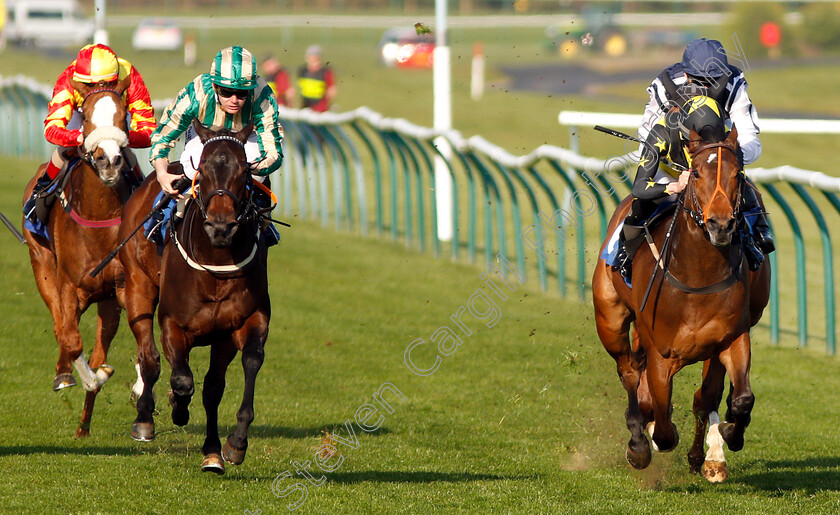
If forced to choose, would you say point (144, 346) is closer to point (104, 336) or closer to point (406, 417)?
point (104, 336)

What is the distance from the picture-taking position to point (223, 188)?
17.9ft

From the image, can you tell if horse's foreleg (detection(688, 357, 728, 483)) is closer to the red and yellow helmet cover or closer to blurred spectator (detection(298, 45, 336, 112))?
the red and yellow helmet cover

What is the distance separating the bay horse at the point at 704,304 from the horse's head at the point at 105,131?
2.90 meters

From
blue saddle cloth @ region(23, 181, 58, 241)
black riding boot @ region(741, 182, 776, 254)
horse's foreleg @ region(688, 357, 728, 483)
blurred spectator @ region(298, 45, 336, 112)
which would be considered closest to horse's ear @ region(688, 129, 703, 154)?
black riding boot @ region(741, 182, 776, 254)

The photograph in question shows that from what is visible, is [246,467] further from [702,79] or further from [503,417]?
[702,79]

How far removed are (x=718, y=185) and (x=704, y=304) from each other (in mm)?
750

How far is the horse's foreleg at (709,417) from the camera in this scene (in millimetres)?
5922

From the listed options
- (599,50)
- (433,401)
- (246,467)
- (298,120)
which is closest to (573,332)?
(433,401)

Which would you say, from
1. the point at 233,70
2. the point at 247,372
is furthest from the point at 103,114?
the point at 247,372

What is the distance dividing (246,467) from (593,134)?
1645cm

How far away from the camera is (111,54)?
7.39m

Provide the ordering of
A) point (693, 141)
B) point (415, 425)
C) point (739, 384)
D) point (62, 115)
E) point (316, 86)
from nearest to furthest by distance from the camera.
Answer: point (693, 141) → point (739, 384) → point (62, 115) → point (415, 425) → point (316, 86)

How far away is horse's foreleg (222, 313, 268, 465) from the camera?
5.75 metres

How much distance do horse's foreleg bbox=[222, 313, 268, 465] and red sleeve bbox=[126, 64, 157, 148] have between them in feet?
5.73
